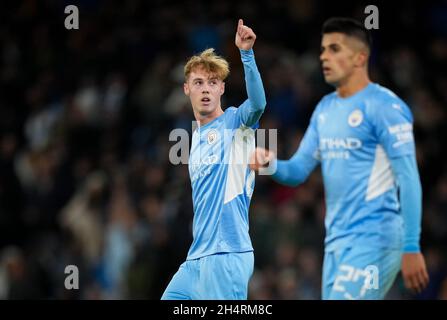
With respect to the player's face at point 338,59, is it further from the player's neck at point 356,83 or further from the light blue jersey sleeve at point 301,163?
the light blue jersey sleeve at point 301,163

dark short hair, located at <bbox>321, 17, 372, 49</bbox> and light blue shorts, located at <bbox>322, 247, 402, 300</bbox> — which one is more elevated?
dark short hair, located at <bbox>321, 17, 372, 49</bbox>

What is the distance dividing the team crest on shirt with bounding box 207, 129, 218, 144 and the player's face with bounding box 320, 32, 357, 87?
1010mm

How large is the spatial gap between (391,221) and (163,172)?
20.2 feet

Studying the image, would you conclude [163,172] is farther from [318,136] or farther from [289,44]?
[318,136]

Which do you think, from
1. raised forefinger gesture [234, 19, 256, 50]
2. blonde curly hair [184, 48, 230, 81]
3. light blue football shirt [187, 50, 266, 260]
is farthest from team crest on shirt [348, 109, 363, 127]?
raised forefinger gesture [234, 19, 256, 50]

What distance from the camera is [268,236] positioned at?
11.2m

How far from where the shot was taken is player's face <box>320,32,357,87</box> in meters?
7.34

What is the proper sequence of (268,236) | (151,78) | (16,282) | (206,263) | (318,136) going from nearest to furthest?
(206,263)
(318,136)
(268,236)
(16,282)
(151,78)

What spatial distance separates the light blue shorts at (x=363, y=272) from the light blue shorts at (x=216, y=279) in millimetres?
698

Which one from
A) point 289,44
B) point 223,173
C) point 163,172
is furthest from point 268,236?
point 223,173

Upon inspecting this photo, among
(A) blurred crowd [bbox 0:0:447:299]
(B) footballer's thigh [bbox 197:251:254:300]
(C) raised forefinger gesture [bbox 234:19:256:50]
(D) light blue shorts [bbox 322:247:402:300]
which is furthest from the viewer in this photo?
(A) blurred crowd [bbox 0:0:447:299]

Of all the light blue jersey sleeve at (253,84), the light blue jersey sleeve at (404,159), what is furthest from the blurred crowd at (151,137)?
the light blue jersey sleeve at (253,84)

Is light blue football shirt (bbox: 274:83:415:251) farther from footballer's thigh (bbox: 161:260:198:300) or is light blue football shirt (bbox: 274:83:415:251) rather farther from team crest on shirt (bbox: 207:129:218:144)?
footballer's thigh (bbox: 161:260:198:300)

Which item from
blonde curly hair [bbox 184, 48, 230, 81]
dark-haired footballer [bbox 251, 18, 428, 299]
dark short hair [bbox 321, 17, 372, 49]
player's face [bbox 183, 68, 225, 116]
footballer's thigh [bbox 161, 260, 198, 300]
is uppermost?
dark short hair [bbox 321, 17, 372, 49]
